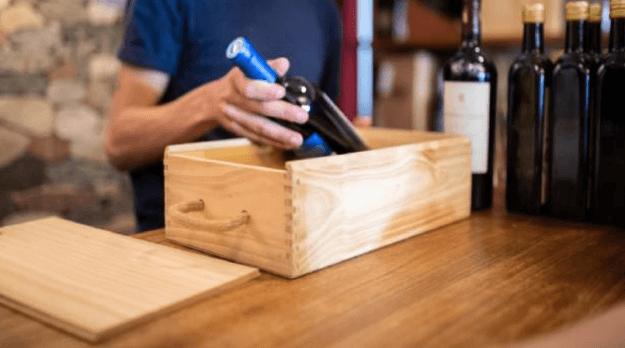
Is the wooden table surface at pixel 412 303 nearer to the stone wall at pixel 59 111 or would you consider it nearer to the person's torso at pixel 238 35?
the person's torso at pixel 238 35

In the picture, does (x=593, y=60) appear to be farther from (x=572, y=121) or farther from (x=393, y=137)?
(x=393, y=137)

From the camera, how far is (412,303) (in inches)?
27.8

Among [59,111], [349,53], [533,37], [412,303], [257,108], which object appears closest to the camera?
[412,303]

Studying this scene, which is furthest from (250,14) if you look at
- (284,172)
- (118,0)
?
(118,0)

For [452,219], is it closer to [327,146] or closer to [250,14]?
[327,146]

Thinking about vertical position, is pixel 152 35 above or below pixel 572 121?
above

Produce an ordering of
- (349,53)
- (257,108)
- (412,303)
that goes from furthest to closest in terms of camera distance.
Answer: (349,53) → (257,108) → (412,303)

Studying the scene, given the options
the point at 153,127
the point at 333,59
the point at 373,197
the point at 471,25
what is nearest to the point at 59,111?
the point at 333,59

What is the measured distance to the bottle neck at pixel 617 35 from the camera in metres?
1.02

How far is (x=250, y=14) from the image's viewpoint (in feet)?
4.96

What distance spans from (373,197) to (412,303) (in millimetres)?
235

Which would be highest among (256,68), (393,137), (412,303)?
(256,68)

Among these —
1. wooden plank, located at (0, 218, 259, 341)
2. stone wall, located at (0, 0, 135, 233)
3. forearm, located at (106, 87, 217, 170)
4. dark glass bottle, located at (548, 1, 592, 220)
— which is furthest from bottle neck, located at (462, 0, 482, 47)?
stone wall, located at (0, 0, 135, 233)

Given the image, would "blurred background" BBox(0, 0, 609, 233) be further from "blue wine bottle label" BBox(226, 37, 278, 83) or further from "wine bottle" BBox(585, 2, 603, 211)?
"blue wine bottle label" BBox(226, 37, 278, 83)
